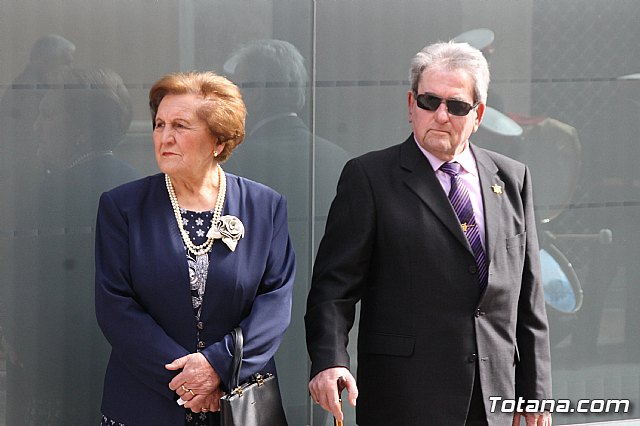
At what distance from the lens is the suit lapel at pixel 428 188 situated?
384cm

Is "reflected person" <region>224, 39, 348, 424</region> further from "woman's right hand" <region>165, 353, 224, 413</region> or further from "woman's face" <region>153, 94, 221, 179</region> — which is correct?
"woman's right hand" <region>165, 353, 224, 413</region>

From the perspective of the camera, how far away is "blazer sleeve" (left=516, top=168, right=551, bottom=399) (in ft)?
13.2

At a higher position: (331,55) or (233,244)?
(331,55)

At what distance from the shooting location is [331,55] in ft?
16.3

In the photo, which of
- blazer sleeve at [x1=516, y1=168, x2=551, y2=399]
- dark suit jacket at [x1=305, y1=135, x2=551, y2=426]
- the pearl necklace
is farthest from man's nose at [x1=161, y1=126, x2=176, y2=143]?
blazer sleeve at [x1=516, y1=168, x2=551, y2=399]

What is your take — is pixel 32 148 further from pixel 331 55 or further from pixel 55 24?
pixel 331 55

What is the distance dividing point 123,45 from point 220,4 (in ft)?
1.62

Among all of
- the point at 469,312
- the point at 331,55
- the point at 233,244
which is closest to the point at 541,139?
the point at 331,55

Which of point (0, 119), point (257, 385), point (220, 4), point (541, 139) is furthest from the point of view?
point (541, 139)

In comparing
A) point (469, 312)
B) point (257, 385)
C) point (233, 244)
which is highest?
point (233, 244)

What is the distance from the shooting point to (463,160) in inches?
159

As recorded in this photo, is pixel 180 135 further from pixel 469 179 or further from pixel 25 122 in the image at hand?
pixel 469 179

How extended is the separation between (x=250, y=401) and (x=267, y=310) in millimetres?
351

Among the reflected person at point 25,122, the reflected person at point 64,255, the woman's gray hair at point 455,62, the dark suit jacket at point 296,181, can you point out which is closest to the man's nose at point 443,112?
the woman's gray hair at point 455,62
